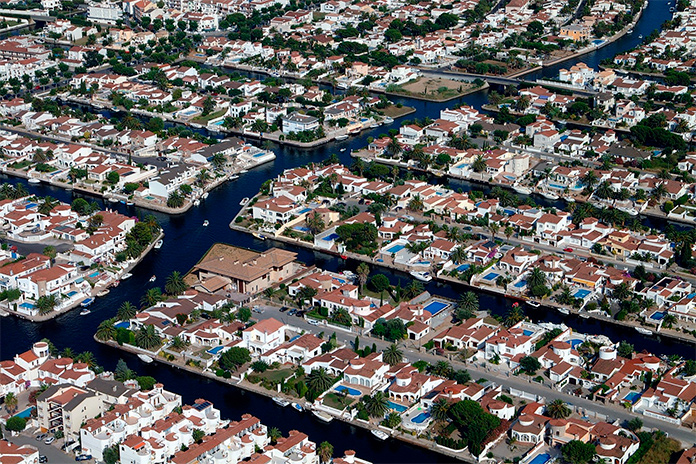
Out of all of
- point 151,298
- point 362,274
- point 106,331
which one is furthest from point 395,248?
point 106,331

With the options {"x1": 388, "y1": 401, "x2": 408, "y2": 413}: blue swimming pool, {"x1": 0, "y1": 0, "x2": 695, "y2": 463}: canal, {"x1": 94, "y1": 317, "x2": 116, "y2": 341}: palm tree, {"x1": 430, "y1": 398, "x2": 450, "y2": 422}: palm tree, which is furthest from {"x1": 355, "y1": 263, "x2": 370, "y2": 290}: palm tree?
{"x1": 430, "y1": 398, "x2": 450, "y2": 422}: palm tree

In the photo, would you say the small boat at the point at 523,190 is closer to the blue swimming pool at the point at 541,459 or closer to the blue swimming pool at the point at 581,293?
the blue swimming pool at the point at 581,293

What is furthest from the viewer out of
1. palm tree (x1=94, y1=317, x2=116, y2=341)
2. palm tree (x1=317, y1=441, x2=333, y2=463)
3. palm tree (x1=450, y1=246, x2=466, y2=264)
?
palm tree (x1=450, y1=246, x2=466, y2=264)

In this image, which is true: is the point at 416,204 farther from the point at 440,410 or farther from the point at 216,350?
the point at 440,410

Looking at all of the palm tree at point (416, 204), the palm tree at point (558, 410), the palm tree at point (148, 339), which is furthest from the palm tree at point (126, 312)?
the palm tree at point (558, 410)

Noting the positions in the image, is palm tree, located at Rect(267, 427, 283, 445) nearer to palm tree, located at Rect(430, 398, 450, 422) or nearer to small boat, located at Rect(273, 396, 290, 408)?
small boat, located at Rect(273, 396, 290, 408)
